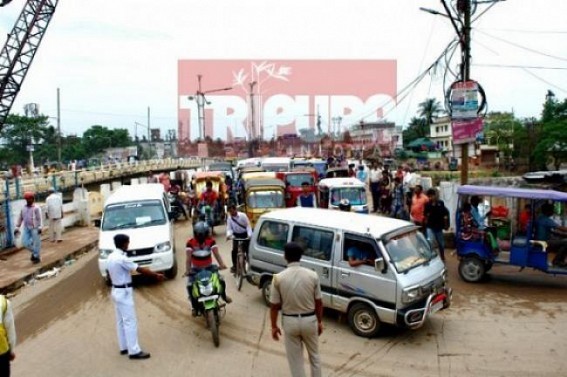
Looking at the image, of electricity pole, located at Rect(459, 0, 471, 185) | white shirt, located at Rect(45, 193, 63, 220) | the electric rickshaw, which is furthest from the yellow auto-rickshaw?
the electric rickshaw

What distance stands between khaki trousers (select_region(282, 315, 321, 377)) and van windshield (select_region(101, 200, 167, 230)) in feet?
21.6

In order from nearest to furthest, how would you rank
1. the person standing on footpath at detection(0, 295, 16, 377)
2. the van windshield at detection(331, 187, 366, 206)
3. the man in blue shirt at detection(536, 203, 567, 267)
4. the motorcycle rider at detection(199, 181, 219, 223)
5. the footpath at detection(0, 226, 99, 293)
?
1. the person standing on footpath at detection(0, 295, 16, 377)
2. the man in blue shirt at detection(536, 203, 567, 267)
3. the footpath at detection(0, 226, 99, 293)
4. the motorcycle rider at detection(199, 181, 219, 223)
5. the van windshield at detection(331, 187, 366, 206)

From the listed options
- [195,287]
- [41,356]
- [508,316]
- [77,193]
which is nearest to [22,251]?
[77,193]

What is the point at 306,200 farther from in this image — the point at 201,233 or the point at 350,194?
the point at 201,233

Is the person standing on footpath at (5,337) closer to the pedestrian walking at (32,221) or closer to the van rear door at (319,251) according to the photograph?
the van rear door at (319,251)

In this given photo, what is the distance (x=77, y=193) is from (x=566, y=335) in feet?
57.0

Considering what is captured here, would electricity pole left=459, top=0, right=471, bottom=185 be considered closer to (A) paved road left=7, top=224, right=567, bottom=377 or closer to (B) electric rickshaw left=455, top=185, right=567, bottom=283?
(B) electric rickshaw left=455, top=185, right=567, bottom=283

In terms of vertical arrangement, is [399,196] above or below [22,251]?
above

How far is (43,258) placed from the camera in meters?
12.8

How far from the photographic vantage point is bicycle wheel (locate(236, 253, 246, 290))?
31.6 ft

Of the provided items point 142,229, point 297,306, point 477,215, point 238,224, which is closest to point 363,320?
point 297,306

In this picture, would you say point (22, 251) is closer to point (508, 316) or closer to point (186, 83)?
point (508, 316)

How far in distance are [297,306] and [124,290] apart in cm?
266

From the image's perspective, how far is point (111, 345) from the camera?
709 centimetres
